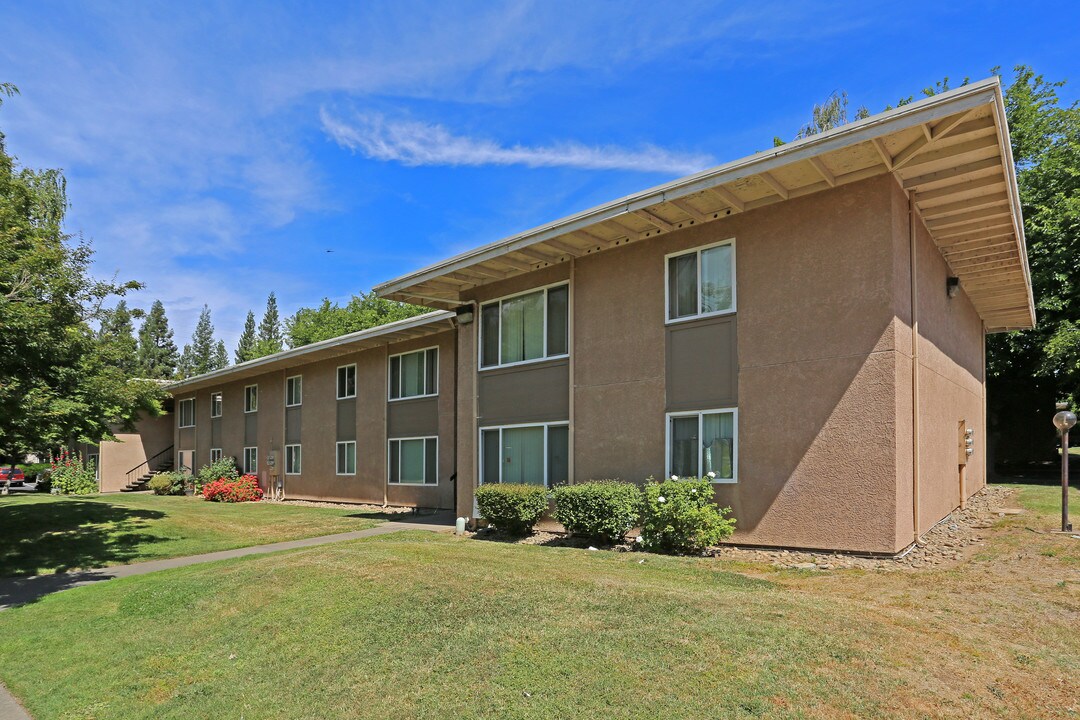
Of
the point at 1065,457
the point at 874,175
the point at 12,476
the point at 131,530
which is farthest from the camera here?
the point at 12,476

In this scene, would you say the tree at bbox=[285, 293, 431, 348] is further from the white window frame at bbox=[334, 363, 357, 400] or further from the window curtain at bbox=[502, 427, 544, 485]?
the window curtain at bbox=[502, 427, 544, 485]

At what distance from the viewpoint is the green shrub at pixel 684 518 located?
32.6ft

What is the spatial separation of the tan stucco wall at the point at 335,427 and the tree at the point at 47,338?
7101mm

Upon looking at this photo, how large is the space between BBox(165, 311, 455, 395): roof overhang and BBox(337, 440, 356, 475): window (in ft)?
10.1

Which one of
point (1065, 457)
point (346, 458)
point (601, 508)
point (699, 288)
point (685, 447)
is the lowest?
point (346, 458)

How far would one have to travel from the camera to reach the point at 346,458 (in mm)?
22938

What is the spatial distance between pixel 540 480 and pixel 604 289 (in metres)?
4.00

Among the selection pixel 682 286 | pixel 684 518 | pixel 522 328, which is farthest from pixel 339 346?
pixel 684 518

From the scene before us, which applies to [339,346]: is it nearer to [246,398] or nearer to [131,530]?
[131,530]

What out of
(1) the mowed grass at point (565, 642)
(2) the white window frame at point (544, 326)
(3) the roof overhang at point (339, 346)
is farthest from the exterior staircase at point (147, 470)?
(1) the mowed grass at point (565, 642)

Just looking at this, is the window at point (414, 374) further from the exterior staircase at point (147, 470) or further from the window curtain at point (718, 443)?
the exterior staircase at point (147, 470)

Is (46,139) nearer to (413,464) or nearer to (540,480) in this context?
(413,464)

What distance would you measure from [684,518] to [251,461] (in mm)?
23160

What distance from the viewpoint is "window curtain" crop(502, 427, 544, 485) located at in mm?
13641
